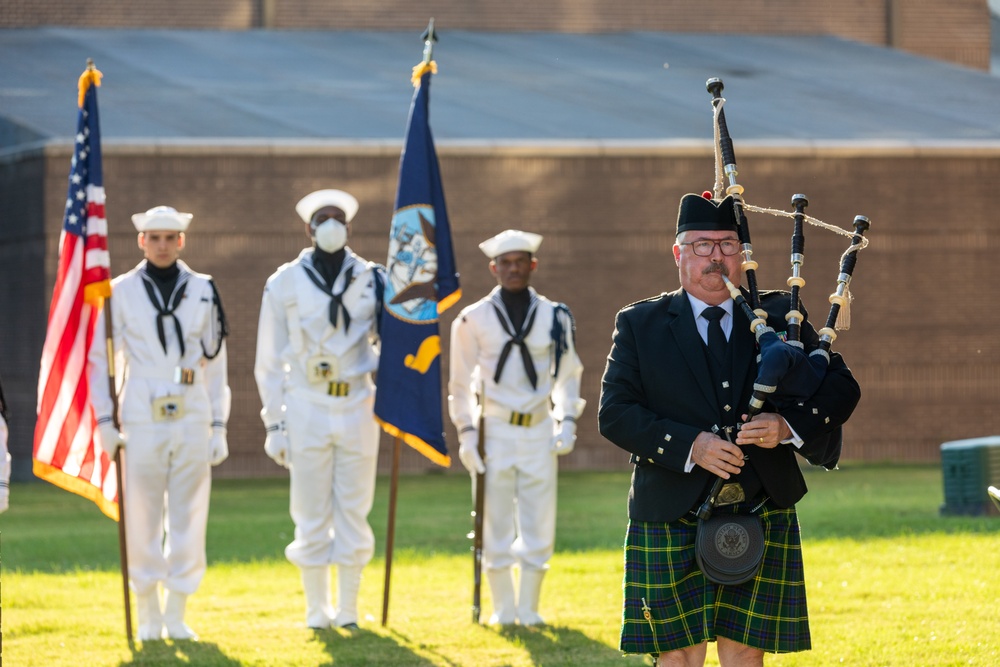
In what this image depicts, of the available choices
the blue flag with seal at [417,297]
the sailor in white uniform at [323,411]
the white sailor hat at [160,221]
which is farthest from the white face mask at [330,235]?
the white sailor hat at [160,221]

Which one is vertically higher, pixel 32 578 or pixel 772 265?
pixel 772 265

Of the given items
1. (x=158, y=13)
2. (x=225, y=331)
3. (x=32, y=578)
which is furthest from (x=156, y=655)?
(x=158, y=13)

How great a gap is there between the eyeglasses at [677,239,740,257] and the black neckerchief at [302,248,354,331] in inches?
183

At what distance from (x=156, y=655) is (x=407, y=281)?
9.25 ft

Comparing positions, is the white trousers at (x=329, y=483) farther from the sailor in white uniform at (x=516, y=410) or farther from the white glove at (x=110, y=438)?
the white glove at (x=110, y=438)

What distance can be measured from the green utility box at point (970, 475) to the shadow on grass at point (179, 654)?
7.71 m

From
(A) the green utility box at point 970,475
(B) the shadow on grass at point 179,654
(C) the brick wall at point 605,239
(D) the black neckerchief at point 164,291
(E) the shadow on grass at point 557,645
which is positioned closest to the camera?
(E) the shadow on grass at point 557,645

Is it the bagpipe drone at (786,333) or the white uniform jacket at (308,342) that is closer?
the bagpipe drone at (786,333)

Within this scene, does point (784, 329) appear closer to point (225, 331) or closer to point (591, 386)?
point (225, 331)

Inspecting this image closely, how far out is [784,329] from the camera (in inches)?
236

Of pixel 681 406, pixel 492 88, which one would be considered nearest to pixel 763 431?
pixel 681 406

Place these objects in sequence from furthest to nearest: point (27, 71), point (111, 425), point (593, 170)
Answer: point (27, 71), point (593, 170), point (111, 425)

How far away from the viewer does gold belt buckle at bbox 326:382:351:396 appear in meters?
10.3

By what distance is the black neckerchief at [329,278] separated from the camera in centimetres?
1033
